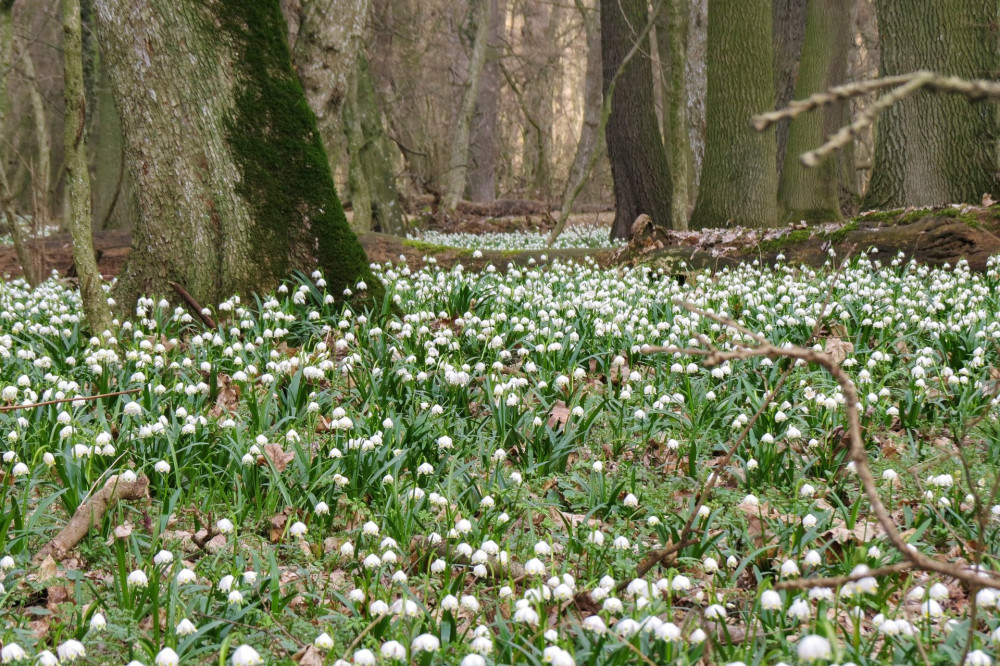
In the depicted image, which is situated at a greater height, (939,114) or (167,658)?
(939,114)

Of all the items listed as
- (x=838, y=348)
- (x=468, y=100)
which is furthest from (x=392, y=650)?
(x=468, y=100)

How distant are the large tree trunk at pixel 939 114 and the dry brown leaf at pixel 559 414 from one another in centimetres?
674

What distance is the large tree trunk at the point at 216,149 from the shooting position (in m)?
5.39

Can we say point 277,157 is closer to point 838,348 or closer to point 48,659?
point 838,348

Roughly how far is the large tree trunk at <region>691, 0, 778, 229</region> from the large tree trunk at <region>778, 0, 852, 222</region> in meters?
2.54

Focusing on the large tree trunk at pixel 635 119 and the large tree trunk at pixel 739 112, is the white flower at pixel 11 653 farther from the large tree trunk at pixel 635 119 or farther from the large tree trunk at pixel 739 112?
the large tree trunk at pixel 635 119

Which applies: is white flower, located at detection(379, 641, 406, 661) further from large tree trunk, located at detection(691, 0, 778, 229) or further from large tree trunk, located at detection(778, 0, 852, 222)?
large tree trunk, located at detection(778, 0, 852, 222)

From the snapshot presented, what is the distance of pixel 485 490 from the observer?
133 inches

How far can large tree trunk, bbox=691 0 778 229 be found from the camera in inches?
405

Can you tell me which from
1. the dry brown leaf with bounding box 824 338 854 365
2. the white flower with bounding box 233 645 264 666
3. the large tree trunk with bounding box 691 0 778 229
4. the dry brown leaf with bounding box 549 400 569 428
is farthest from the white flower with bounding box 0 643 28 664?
the large tree trunk with bounding box 691 0 778 229

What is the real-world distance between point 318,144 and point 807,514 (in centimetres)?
409

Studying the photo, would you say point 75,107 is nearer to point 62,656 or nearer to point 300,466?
point 300,466

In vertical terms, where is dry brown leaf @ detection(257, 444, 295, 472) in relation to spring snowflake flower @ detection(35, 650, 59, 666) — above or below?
above

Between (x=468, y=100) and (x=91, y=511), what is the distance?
18198 millimetres
